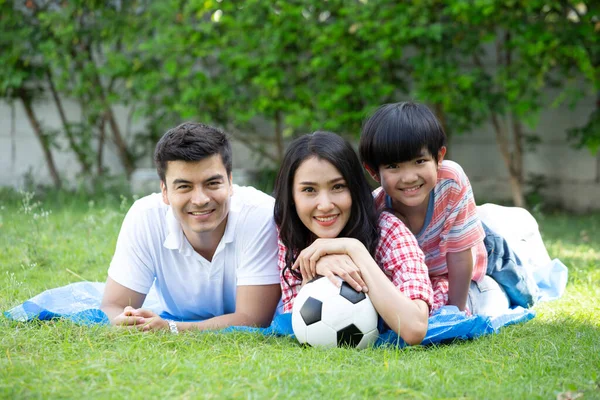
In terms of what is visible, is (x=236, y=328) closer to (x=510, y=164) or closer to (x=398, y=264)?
(x=398, y=264)

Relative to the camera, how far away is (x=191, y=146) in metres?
3.36

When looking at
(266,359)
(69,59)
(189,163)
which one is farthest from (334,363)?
(69,59)

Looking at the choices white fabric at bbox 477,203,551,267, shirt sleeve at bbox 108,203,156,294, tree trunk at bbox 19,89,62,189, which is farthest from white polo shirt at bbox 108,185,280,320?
tree trunk at bbox 19,89,62,189

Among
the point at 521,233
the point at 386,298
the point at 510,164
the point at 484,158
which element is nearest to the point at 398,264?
the point at 386,298

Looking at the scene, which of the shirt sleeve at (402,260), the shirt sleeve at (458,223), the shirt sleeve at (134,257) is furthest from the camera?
the shirt sleeve at (458,223)

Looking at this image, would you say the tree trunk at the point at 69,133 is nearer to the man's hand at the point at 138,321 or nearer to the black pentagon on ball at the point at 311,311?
the man's hand at the point at 138,321

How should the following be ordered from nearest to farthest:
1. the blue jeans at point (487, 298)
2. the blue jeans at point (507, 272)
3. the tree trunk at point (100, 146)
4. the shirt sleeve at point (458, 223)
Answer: the shirt sleeve at point (458, 223)
the blue jeans at point (487, 298)
the blue jeans at point (507, 272)
the tree trunk at point (100, 146)

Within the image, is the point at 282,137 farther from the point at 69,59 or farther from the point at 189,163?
the point at 189,163

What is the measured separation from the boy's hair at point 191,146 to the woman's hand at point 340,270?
0.67 m

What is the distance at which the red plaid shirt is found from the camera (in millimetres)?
3191

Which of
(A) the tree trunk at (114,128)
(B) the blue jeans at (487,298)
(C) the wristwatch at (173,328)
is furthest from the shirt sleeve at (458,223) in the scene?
(A) the tree trunk at (114,128)

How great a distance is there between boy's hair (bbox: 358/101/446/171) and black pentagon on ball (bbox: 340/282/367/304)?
705 mm

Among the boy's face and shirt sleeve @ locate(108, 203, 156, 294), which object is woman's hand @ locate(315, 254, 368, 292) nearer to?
the boy's face

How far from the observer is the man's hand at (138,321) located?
321 centimetres
